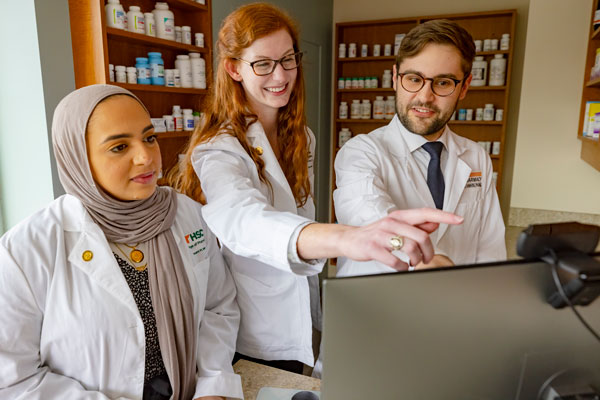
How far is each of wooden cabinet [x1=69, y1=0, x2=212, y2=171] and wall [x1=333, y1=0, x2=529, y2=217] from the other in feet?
7.65

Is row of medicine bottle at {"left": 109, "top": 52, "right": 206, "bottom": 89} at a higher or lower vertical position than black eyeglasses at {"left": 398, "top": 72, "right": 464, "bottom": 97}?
higher

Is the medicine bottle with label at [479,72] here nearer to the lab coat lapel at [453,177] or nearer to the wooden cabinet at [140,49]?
the wooden cabinet at [140,49]

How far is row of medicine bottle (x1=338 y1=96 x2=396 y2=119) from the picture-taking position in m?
4.56

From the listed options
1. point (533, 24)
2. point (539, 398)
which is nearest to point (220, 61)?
point (539, 398)

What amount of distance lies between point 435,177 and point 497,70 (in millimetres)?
3260

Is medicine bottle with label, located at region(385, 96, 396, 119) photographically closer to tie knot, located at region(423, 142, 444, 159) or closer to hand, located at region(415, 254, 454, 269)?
tie knot, located at region(423, 142, 444, 159)

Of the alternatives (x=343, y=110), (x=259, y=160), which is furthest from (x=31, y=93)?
(x=343, y=110)

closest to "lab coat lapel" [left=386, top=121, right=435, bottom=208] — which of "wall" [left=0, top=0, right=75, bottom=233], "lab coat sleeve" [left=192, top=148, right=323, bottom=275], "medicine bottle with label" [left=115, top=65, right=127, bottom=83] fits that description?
"lab coat sleeve" [left=192, top=148, right=323, bottom=275]

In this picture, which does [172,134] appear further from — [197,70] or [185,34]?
[185,34]

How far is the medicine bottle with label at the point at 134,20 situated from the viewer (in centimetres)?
225

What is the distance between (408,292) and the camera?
46 cm

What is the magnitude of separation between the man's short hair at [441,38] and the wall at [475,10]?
3.22 meters

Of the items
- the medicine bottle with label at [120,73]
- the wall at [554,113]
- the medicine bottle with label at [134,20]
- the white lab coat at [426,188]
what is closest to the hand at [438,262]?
the white lab coat at [426,188]

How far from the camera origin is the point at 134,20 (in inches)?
88.7
